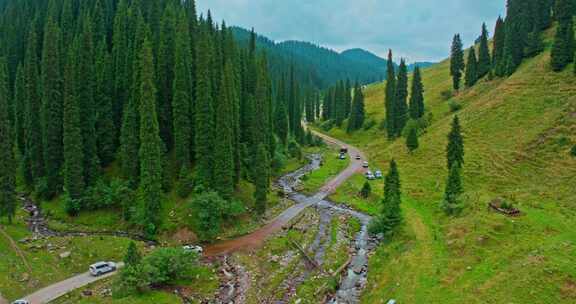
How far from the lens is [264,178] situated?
67.9 m

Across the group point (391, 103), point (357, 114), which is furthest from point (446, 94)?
point (357, 114)

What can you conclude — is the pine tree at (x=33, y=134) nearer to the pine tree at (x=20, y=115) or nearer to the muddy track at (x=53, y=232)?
the pine tree at (x=20, y=115)

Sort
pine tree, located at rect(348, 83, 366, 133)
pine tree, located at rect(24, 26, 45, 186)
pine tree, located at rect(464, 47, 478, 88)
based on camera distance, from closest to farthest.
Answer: pine tree, located at rect(24, 26, 45, 186) < pine tree, located at rect(464, 47, 478, 88) < pine tree, located at rect(348, 83, 366, 133)

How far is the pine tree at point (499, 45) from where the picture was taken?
10688 centimetres

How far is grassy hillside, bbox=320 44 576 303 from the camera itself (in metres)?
36.1

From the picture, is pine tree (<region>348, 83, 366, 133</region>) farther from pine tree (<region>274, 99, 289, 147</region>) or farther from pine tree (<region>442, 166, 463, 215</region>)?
pine tree (<region>442, 166, 463, 215</region>)

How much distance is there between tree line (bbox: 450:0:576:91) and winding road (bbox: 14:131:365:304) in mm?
43119

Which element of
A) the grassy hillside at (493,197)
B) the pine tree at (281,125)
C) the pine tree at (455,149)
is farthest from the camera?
the pine tree at (281,125)

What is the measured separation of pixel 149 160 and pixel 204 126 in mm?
10783

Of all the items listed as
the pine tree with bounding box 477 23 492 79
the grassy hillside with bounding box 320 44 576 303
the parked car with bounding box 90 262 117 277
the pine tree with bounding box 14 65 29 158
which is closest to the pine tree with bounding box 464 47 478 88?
the pine tree with bounding box 477 23 492 79

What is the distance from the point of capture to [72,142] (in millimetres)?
69062

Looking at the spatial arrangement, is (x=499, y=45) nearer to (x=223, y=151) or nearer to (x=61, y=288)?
(x=223, y=151)

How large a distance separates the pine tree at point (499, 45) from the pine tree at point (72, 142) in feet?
315

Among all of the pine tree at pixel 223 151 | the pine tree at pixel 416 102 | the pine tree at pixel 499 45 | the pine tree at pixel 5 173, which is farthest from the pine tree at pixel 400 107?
the pine tree at pixel 5 173
